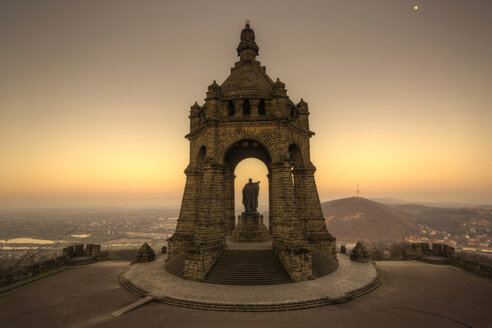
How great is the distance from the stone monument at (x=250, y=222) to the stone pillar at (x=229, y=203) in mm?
1733

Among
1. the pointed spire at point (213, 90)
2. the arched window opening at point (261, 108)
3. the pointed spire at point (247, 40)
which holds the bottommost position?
the arched window opening at point (261, 108)

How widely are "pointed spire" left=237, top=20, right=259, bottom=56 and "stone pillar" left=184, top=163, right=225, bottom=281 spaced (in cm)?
1227

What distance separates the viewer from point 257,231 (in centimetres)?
1956

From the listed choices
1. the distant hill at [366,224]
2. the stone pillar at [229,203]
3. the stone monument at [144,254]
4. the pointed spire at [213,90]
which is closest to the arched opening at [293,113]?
the pointed spire at [213,90]

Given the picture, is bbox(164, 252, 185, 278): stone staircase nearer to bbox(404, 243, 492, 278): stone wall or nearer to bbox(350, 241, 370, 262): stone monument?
bbox(350, 241, 370, 262): stone monument

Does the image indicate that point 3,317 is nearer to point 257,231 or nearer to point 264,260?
point 264,260

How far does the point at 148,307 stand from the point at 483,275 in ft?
70.5

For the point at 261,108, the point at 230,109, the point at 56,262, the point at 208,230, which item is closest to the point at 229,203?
the point at 208,230

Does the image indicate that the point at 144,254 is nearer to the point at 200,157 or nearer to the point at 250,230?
the point at 250,230

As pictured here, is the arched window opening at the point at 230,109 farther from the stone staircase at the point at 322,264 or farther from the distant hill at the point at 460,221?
the distant hill at the point at 460,221

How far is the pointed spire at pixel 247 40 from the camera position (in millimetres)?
21547

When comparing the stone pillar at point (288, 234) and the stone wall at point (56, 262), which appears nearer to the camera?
the stone pillar at point (288, 234)

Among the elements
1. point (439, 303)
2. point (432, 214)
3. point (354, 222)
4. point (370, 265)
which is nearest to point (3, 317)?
point (439, 303)

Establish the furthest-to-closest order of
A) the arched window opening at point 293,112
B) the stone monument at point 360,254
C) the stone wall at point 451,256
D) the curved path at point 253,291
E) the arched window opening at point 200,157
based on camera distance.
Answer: the arched window opening at point 293,112, the arched window opening at point 200,157, the stone monument at point 360,254, the stone wall at point 451,256, the curved path at point 253,291
